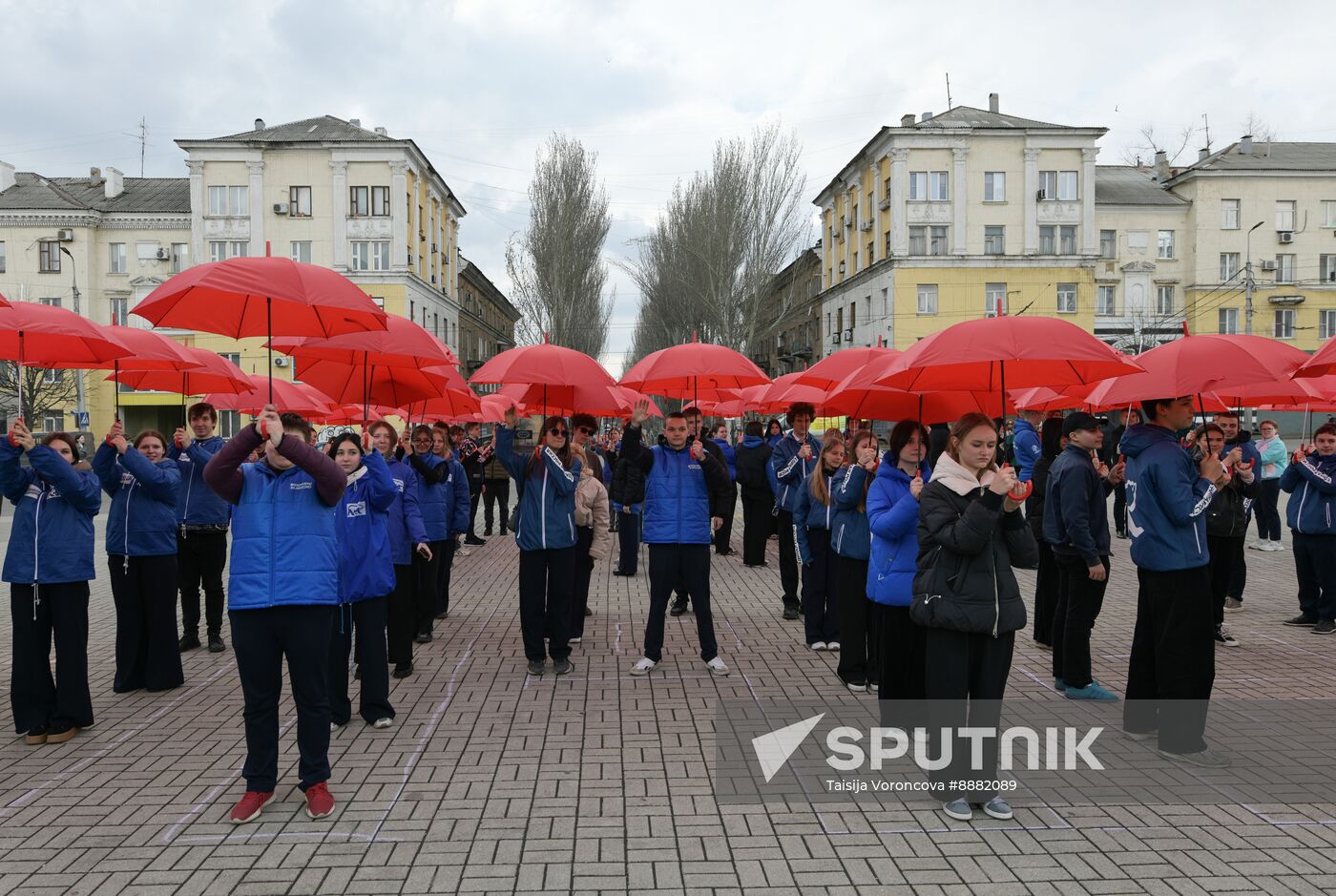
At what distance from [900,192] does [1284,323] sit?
27.7m

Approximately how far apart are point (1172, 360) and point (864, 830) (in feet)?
10.8

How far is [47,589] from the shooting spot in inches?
229

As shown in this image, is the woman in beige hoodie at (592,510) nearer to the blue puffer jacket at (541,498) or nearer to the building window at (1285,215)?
the blue puffer jacket at (541,498)

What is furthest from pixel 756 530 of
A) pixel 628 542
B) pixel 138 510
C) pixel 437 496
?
pixel 138 510

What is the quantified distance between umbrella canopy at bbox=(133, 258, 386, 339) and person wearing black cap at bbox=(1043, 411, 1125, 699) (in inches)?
193


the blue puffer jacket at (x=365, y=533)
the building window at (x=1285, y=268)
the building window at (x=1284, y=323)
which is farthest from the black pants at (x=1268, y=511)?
the building window at (x=1285, y=268)

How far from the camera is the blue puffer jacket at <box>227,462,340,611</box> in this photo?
14.4ft

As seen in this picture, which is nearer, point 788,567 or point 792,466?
point 792,466

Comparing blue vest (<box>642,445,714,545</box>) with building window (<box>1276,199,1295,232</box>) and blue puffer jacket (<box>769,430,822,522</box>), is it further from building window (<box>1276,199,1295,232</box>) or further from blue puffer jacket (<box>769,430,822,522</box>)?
building window (<box>1276,199,1295,232</box>)

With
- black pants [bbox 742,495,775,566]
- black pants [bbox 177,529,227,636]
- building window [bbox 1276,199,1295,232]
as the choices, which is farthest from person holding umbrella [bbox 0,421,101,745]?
building window [bbox 1276,199,1295,232]

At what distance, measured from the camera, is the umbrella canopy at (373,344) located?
5.90 m

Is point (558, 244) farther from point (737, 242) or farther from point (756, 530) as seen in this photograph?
point (756, 530)

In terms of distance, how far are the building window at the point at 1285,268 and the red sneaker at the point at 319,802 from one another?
65.8 metres

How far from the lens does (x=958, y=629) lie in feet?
14.4
